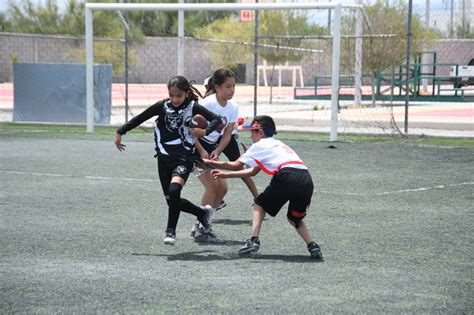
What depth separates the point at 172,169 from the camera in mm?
8320

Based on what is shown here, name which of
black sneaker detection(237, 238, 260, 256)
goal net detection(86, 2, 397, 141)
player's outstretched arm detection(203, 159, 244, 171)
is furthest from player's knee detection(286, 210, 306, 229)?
goal net detection(86, 2, 397, 141)

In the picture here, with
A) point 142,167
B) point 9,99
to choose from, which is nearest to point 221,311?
point 142,167

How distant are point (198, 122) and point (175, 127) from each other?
0.21 m

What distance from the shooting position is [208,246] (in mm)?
8281

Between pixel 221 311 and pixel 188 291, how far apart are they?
603mm

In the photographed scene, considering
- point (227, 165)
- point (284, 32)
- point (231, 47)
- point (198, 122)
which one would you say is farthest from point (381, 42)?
point (227, 165)

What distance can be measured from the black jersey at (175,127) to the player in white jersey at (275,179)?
0.74m

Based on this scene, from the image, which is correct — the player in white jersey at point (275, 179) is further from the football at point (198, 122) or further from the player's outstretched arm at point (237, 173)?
the football at point (198, 122)

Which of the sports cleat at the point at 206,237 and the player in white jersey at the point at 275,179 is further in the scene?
the sports cleat at the point at 206,237

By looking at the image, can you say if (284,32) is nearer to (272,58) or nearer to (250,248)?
(272,58)

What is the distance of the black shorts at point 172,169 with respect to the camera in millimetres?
8258

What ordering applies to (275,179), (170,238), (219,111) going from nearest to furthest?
(275,179), (170,238), (219,111)

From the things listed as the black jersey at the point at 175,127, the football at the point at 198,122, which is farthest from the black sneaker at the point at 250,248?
the football at the point at 198,122

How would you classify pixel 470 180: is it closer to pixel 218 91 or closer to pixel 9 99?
pixel 218 91
